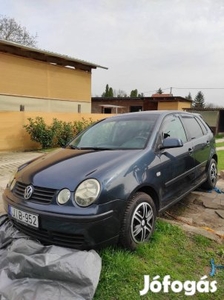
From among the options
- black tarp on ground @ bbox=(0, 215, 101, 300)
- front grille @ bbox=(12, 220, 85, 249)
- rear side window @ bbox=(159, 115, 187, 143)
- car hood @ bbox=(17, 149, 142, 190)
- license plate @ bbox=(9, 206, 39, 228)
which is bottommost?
black tarp on ground @ bbox=(0, 215, 101, 300)

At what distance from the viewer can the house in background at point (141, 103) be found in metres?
26.9

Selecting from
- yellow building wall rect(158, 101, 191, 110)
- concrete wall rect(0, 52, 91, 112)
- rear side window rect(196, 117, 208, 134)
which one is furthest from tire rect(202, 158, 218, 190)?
yellow building wall rect(158, 101, 191, 110)

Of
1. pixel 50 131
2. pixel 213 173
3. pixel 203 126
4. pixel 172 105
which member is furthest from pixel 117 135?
pixel 172 105

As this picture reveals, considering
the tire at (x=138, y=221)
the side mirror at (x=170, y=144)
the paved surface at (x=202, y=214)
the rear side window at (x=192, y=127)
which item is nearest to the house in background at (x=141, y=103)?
the rear side window at (x=192, y=127)

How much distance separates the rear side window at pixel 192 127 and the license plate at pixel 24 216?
→ 2930mm

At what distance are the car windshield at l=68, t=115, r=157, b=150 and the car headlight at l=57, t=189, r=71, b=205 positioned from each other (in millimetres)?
1018

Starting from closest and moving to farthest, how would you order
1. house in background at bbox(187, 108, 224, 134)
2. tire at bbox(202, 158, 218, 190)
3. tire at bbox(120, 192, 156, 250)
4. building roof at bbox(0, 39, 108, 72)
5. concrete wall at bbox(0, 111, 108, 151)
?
1. tire at bbox(120, 192, 156, 250)
2. tire at bbox(202, 158, 218, 190)
3. concrete wall at bbox(0, 111, 108, 151)
4. building roof at bbox(0, 39, 108, 72)
5. house in background at bbox(187, 108, 224, 134)

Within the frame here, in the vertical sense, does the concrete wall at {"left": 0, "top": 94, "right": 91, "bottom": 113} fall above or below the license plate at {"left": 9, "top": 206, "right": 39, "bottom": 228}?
above

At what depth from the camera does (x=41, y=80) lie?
15.4 meters

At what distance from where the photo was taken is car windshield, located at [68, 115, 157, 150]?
3.42 m

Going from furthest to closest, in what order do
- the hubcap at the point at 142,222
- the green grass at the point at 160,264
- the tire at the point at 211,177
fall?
the tire at the point at 211,177 → the hubcap at the point at 142,222 → the green grass at the point at 160,264

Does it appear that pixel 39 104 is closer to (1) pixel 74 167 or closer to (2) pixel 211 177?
(2) pixel 211 177

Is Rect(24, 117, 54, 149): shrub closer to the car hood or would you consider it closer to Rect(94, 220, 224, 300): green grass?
the car hood

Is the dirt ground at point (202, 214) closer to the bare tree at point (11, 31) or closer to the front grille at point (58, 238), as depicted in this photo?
the front grille at point (58, 238)
